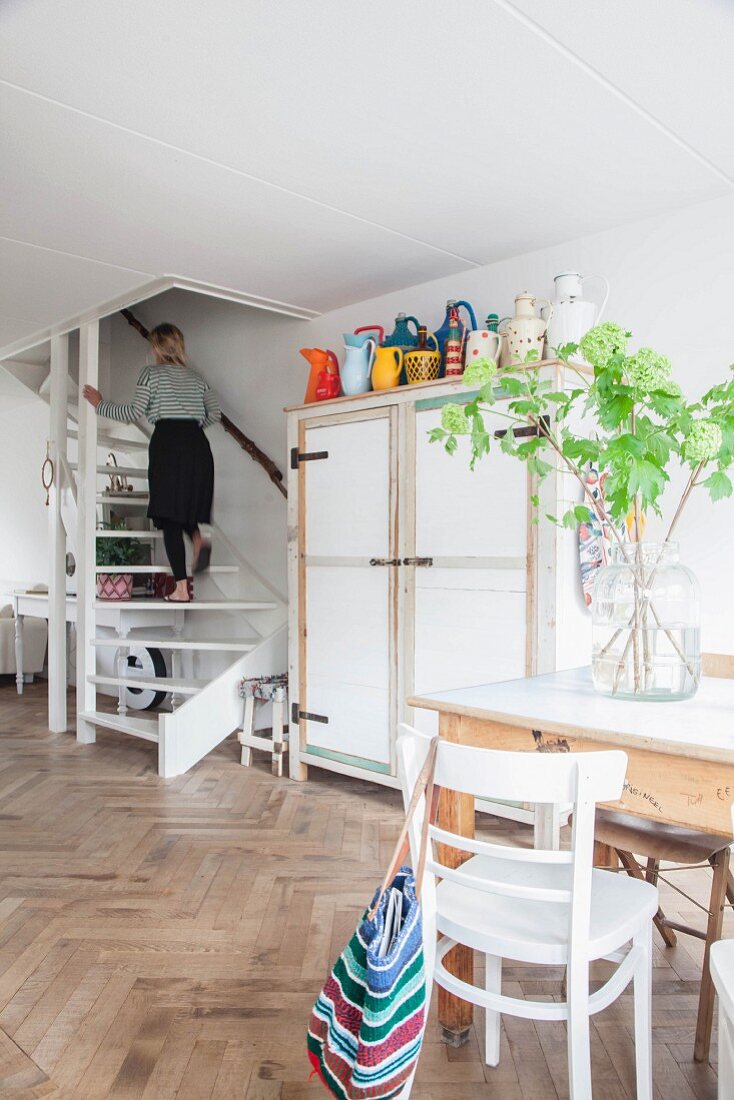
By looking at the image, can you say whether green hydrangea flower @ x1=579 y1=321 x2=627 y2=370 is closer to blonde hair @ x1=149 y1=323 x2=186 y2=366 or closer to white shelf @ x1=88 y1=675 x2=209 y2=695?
white shelf @ x1=88 y1=675 x2=209 y2=695

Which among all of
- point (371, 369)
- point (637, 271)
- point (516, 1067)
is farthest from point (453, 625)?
point (516, 1067)

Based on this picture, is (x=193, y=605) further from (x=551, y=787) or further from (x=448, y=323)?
(x=551, y=787)

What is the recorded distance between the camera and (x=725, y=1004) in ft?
4.06

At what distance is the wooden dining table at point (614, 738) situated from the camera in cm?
148

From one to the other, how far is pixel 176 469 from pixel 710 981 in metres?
3.89

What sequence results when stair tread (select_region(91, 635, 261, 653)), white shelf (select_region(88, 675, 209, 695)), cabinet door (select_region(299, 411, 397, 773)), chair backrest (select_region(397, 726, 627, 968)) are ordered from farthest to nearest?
stair tread (select_region(91, 635, 261, 653)), white shelf (select_region(88, 675, 209, 695)), cabinet door (select_region(299, 411, 397, 773)), chair backrest (select_region(397, 726, 627, 968))

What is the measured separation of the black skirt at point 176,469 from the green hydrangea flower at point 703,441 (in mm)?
3687

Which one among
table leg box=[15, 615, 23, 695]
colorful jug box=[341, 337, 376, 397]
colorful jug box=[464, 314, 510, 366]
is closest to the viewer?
colorful jug box=[464, 314, 510, 366]

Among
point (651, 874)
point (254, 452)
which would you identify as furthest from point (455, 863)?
point (254, 452)

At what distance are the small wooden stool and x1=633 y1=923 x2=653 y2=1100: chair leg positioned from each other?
2.83 m

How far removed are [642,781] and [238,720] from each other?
3310mm

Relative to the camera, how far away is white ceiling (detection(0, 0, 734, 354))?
212 centimetres

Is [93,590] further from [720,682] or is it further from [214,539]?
[720,682]

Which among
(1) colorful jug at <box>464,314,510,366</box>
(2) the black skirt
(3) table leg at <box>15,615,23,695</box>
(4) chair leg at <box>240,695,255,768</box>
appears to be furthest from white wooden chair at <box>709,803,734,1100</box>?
(3) table leg at <box>15,615,23,695</box>
